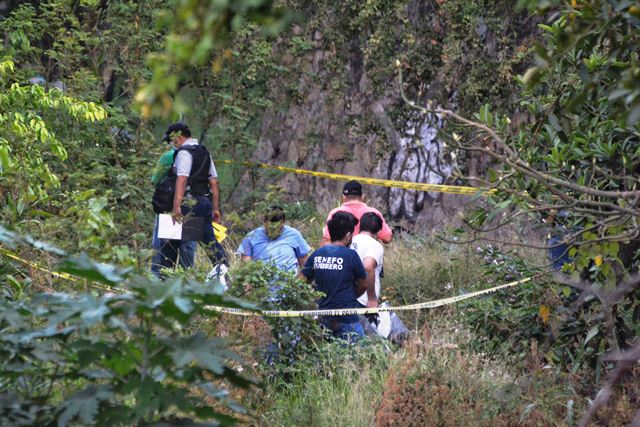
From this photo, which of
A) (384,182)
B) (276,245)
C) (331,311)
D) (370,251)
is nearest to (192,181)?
(276,245)

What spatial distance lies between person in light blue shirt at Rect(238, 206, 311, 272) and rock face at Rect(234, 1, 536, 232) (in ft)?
21.6

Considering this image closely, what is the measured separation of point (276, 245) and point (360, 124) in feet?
27.4

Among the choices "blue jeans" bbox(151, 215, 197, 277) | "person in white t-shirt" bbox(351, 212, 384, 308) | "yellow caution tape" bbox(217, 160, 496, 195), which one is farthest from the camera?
"yellow caution tape" bbox(217, 160, 496, 195)

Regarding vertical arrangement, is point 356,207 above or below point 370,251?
above

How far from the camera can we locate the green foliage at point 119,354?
12.6 ft

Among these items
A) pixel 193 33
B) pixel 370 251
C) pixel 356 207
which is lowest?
pixel 370 251

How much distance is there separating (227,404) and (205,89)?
46.4ft

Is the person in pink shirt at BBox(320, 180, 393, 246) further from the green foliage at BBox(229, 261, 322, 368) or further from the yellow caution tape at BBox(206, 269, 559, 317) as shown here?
the green foliage at BBox(229, 261, 322, 368)

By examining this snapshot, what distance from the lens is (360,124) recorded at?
18.2m

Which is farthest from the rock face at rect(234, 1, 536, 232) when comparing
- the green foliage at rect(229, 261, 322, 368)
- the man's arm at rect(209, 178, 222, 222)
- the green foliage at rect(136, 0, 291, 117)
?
the green foliage at rect(136, 0, 291, 117)

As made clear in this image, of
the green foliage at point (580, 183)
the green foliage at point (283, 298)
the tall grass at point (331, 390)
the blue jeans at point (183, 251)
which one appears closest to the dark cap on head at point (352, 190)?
the blue jeans at point (183, 251)

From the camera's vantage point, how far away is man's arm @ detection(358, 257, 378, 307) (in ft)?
30.2

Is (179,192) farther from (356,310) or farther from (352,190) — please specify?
(356,310)

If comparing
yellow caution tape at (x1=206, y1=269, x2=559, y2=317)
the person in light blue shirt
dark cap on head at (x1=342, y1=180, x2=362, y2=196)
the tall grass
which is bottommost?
the tall grass
